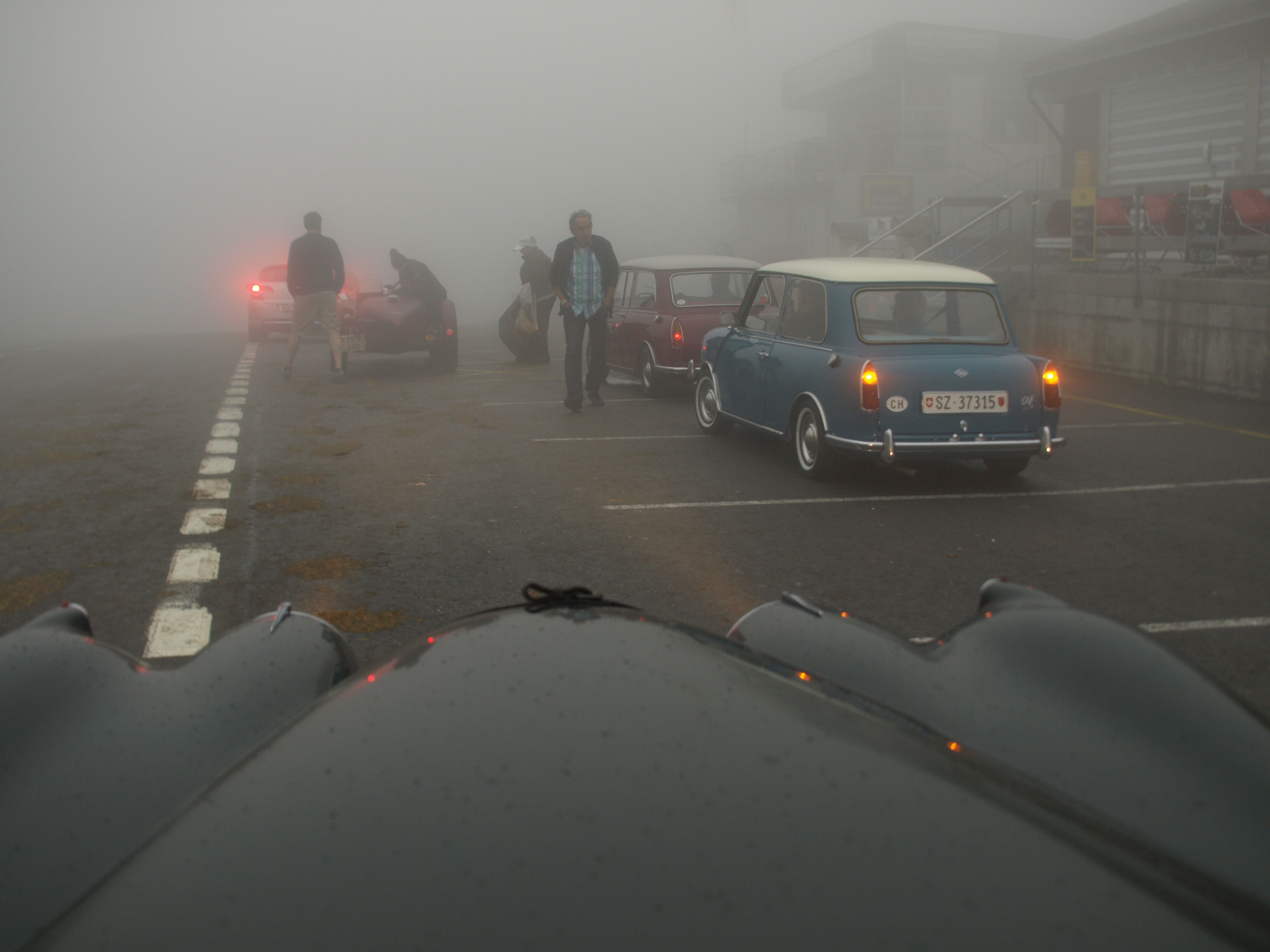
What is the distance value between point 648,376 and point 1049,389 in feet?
20.2

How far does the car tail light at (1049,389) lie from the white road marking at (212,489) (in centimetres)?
548

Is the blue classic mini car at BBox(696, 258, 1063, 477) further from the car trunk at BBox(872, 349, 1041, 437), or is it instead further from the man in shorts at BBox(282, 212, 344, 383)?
the man in shorts at BBox(282, 212, 344, 383)

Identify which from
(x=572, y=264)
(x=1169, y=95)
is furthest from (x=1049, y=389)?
(x=1169, y=95)

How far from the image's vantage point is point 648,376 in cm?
1318

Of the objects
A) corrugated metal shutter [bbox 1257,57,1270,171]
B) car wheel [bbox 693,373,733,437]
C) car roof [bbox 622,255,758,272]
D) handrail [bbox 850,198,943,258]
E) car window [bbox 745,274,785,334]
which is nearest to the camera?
car window [bbox 745,274,785,334]

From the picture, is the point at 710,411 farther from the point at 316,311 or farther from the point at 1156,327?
the point at 316,311

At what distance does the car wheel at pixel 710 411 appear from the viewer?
10.1 metres

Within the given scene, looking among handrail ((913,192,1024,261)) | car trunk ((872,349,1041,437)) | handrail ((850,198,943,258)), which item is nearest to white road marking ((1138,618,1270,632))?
car trunk ((872,349,1041,437))

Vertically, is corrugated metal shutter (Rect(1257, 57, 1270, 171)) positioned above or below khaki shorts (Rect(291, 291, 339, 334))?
above

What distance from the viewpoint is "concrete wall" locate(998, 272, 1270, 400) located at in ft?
40.1

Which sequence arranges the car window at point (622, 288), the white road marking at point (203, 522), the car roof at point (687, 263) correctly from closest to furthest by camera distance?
1. the white road marking at point (203, 522)
2. the car roof at point (687, 263)
3. the car window at point (622, 288)

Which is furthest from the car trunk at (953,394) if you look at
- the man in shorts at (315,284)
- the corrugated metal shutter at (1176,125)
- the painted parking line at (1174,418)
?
the corrugated metal shutter at (1176,125)

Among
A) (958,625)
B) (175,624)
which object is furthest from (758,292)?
(958,625)

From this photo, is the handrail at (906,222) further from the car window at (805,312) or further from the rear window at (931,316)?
the rear window at (931,316)
